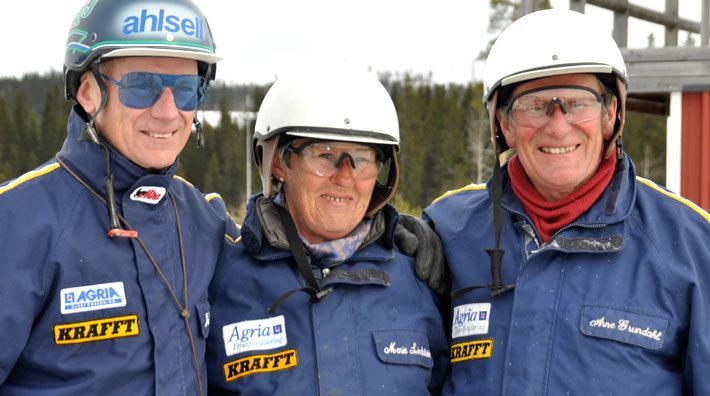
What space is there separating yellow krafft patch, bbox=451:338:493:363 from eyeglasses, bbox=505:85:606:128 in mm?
910

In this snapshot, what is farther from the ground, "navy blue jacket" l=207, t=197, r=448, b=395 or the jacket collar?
the jacket collar

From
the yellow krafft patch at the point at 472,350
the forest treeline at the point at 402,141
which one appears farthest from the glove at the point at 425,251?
the forest treeline at the point at 402,141

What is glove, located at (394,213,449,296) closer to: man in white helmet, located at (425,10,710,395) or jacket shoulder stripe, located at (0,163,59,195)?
man in white helmet, located at (425,10,710,395)

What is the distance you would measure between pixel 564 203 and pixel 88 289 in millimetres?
1864

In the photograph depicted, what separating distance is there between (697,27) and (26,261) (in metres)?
15.9

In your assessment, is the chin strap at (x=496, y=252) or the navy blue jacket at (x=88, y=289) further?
the chin strap at (x=496, y=252)

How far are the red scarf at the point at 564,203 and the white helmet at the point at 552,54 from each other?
0.35 ft

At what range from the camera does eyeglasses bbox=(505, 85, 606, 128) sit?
3.62 m

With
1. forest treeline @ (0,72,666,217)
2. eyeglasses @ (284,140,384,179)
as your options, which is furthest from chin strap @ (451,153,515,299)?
forest treeline @ (0,72,666,217)

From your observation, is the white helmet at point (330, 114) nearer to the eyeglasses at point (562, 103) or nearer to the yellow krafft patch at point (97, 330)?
the eyeglasses at point (562, 103)

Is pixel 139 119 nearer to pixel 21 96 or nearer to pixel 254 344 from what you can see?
pixel 254 344

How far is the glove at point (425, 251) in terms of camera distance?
398cm

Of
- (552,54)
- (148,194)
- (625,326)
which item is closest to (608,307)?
(625,326)

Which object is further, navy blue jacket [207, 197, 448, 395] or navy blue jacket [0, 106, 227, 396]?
→ navy blue jacket [207, 197, 448, 395]
